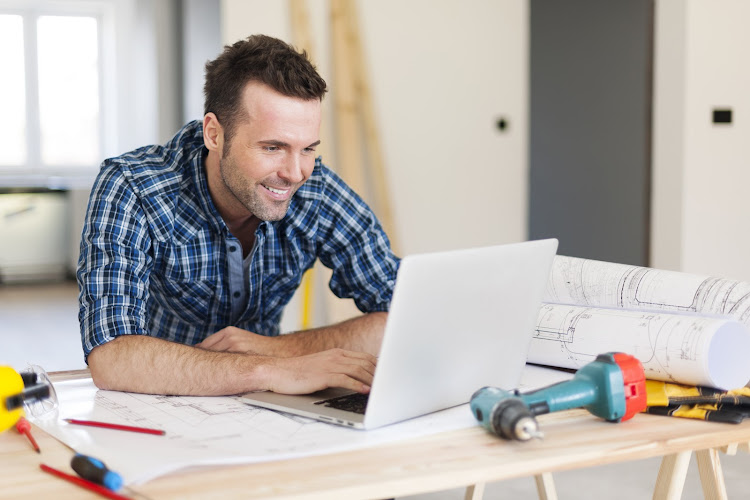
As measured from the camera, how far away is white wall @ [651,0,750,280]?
3842 mm

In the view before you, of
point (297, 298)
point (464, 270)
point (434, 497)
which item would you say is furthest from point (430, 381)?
point (297, 298)

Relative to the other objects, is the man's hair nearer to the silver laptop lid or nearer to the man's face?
the man's face

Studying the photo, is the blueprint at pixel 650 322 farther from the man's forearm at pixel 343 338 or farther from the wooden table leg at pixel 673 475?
the man's forearm at pixel 343 338

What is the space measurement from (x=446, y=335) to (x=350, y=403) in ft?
0.59

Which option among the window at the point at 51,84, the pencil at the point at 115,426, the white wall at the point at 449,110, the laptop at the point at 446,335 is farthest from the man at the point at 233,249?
the window at the point at 51,84

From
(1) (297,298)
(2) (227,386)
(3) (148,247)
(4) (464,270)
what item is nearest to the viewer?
(4) (464,270)

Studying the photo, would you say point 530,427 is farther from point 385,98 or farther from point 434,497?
point 385,98

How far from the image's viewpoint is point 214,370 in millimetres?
1280

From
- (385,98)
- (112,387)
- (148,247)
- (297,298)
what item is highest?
(385,98)

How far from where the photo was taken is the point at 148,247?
1589mm

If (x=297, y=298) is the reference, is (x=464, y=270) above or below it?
above

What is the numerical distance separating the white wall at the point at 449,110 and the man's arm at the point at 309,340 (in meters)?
2.32

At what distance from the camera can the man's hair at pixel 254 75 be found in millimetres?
1519

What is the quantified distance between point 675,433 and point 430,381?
0.96 ft
